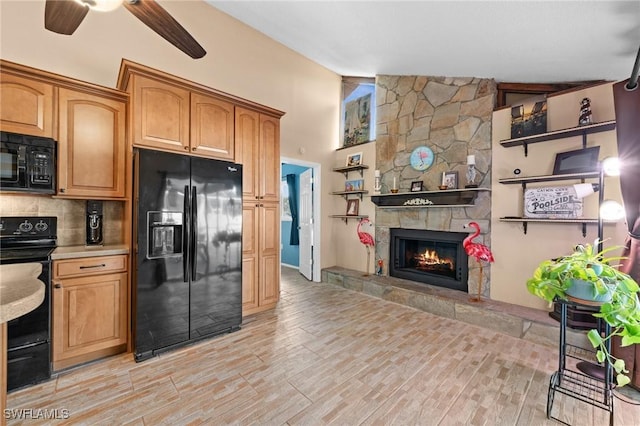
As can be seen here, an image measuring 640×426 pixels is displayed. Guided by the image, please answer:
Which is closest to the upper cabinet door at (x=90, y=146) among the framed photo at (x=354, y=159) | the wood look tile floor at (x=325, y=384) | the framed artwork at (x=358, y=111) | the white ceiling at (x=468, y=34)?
the wood look tile floor at (x=325, y=384)

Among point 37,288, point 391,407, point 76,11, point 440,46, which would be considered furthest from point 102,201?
point 440,46

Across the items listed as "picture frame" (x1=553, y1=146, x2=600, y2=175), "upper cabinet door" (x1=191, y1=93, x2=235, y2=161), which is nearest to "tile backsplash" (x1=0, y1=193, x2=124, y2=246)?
"upper cabinet door" (x1=191, y1=93, x2=235, y2=161)

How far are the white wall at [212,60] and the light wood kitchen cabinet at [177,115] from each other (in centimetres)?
65

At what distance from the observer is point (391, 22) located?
110 inches

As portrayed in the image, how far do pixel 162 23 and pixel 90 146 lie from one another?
1443mm

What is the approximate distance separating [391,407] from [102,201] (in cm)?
305

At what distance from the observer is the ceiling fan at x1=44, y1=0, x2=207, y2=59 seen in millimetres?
1361

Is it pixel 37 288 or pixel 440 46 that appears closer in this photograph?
pixel 37 288

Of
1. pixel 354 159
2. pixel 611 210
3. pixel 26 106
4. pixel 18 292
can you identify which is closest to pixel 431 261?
pixel 354 159

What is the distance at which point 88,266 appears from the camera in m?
2.10

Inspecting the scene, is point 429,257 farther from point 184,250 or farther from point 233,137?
point 184,250

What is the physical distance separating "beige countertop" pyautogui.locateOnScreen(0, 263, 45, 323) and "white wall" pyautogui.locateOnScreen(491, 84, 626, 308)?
→ 3.87 metres

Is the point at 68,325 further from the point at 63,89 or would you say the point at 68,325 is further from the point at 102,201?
the point at 63,89

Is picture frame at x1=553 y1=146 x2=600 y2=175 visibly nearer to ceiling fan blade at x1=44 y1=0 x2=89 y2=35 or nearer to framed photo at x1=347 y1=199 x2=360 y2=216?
Answer: framed photo at x1=347 y1=199 x2=360 y2=216
